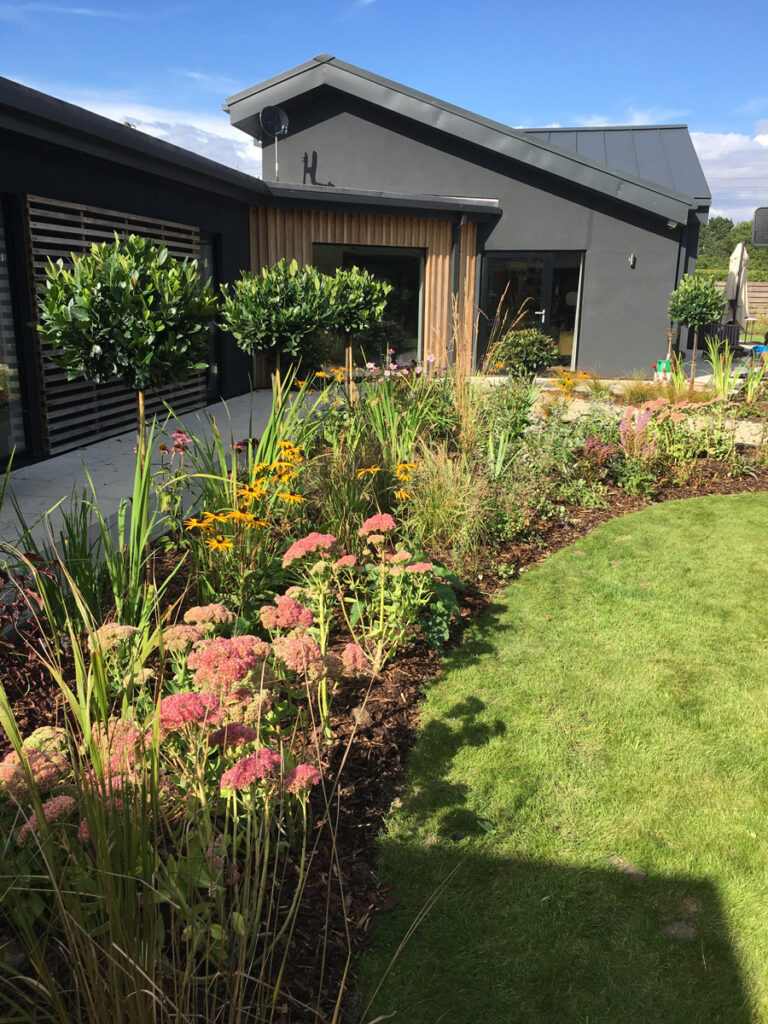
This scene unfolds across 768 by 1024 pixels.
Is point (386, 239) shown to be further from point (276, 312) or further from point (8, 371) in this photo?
point (8, 371)

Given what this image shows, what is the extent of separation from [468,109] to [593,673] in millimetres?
11717

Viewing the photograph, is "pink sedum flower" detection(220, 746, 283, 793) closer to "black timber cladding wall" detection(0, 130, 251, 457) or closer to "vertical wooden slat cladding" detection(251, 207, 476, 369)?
"black timber cladding wall" detection(0, 130, 251, 457)

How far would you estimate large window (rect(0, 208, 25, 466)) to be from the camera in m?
6.10

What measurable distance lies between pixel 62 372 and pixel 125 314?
3.26 m

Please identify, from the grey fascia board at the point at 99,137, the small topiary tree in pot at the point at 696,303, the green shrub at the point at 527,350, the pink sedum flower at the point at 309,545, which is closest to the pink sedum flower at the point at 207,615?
the pink sedum flower at the point at 309,545

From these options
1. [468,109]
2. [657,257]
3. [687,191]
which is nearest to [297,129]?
[468,109]

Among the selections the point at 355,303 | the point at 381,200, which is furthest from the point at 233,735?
the point at 381,200

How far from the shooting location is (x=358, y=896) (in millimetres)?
2072

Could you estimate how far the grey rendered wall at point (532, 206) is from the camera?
42.0 ft

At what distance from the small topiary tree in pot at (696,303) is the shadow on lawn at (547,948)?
37.3 feet

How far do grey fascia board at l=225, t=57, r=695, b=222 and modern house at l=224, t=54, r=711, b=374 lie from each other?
0.06 ft

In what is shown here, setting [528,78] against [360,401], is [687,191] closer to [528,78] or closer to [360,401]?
[528,78]

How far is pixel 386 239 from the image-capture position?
40.1 ft

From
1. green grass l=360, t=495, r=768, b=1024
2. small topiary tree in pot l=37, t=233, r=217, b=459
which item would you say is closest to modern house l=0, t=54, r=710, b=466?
small topiary tree in pot l=37, t=233, r=217, b=459
